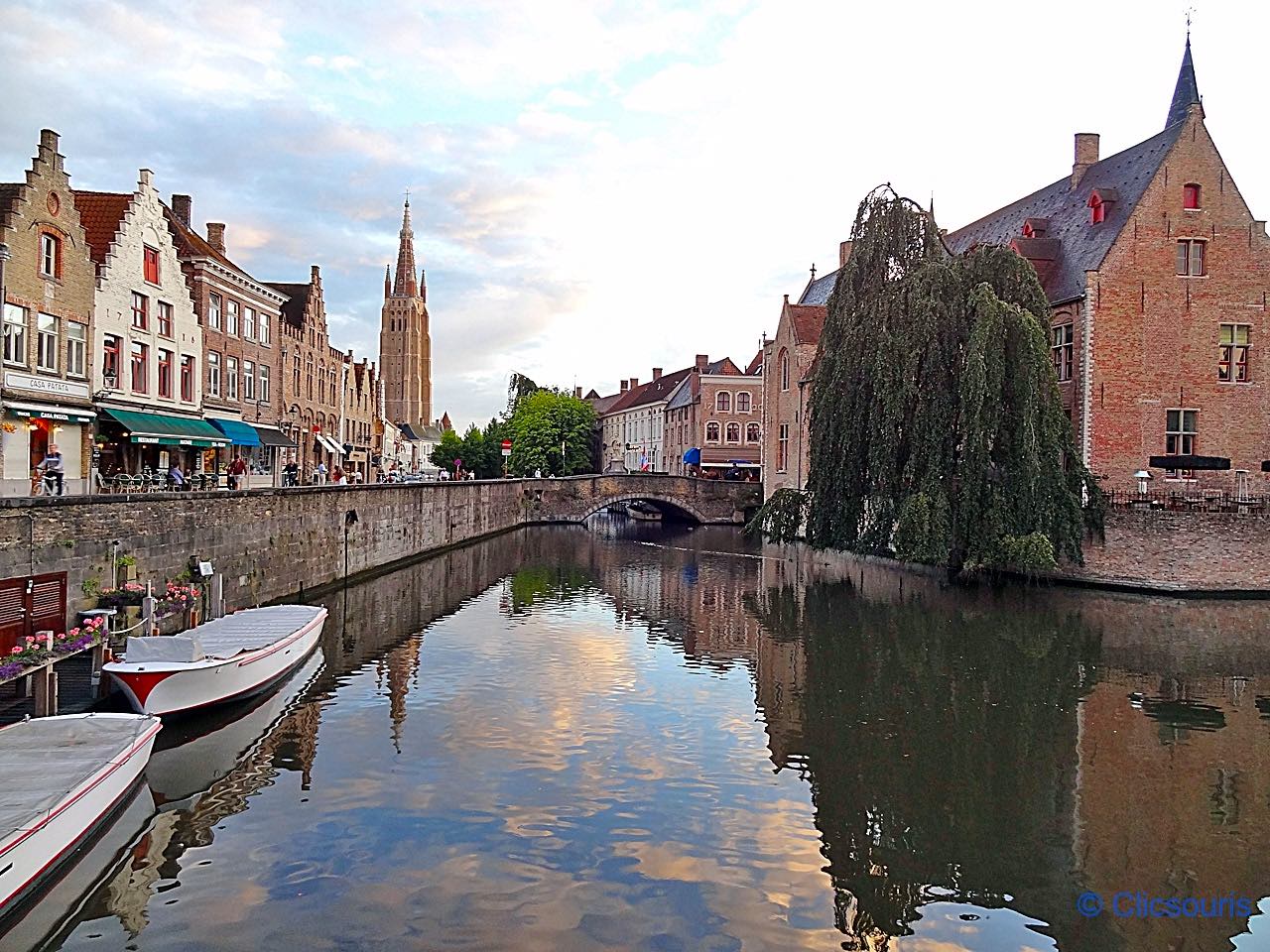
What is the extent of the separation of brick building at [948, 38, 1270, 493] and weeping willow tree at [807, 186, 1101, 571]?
13.0 ft

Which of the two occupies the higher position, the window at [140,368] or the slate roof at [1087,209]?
the slate roof at [1087,209]

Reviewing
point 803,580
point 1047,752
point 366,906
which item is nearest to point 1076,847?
point 1047,752

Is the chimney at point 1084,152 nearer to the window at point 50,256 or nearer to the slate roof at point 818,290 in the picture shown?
the slate roof at point 818,290

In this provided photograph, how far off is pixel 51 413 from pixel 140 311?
558cm

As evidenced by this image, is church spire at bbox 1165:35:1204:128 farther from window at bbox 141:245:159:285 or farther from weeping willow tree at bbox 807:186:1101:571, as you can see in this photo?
window at bbox 141:245:159:285

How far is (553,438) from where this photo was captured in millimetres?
73500

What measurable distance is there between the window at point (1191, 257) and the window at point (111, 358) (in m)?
29.3

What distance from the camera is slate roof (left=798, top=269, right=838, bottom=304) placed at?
53.2 meters

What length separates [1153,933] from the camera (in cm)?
761

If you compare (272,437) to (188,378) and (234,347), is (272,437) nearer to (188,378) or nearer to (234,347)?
(234,347)

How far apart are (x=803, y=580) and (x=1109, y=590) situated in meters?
8.63

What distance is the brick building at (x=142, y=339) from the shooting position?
24.6 metres

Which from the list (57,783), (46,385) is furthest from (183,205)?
(57,783)

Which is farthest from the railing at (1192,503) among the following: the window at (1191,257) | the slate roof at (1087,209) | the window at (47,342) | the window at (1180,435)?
the window at (47,342)
